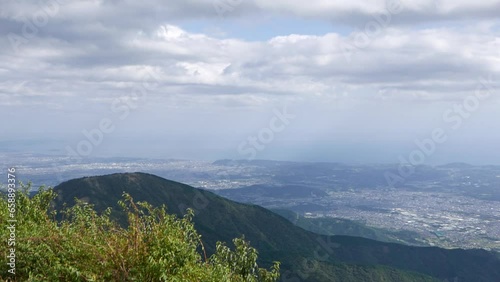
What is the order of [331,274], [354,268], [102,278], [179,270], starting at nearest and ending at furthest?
[102,278], [179,270], [331,274], [354,268]

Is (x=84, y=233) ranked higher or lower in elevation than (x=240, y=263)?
higher

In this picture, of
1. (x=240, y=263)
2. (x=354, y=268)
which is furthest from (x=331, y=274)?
(x=240, y=263)

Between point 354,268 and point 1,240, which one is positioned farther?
point 354,268

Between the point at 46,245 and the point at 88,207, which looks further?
the point at 88,207

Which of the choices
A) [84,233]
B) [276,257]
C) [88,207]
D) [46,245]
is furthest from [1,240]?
[276,257]


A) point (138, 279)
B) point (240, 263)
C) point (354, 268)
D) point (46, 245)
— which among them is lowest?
point (354, 268)

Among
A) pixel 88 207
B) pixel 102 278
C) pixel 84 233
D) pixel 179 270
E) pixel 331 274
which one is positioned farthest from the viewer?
pixel 331 274

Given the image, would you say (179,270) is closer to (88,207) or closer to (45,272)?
(45,272)

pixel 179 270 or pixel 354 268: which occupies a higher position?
pixel 179 270

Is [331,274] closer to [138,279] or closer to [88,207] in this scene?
[88,207]
